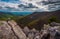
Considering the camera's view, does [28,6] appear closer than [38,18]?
Yes

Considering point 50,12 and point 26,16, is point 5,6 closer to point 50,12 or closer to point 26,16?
point 26,16

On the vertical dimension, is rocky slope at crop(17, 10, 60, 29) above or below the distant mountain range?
below

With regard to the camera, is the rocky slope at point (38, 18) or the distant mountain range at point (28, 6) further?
the rocky slope at point (38, 18)

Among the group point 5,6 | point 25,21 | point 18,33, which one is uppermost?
point 18,33

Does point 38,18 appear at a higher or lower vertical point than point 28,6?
lower

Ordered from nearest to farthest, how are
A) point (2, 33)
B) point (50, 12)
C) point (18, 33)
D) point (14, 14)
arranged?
point (2, 33) < point (18, 33) < point (14, 14) < point (50, 12)

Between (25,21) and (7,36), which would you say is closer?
(7,36)

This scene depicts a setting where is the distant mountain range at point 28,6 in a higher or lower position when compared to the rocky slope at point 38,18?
higher

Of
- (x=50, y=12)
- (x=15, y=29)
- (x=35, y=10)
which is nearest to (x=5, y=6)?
(x=35, y=10)

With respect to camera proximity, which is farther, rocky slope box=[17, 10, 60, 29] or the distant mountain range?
rocky slope box=[17, 10, 60, 29]

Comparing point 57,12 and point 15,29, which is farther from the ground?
point 15,29

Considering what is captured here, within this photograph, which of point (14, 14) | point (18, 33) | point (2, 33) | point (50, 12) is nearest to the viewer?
point (2, 33)
